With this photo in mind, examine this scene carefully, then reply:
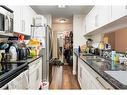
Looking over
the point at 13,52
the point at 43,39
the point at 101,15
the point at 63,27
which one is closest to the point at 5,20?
the point at 13,52

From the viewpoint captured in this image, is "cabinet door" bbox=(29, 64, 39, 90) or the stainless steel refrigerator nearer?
"cabinet door" bbox=(29, 64, 39, 90)

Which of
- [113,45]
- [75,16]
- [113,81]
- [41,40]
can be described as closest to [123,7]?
[113,81]

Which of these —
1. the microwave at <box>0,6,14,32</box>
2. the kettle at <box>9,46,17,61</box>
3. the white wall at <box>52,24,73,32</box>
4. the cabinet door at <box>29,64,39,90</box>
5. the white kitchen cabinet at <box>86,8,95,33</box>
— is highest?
the white wall at <box>52,24,73,32</box>

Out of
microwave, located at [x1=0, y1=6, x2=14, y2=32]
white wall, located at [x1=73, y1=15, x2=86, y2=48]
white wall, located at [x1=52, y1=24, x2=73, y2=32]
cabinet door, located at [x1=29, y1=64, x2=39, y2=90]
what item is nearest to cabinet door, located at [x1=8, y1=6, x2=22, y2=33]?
microwave, located at [x1=0, y1=6, x2=14, y2=32]

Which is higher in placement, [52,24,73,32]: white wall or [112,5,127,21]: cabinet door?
[52,24,73,32]: white wall

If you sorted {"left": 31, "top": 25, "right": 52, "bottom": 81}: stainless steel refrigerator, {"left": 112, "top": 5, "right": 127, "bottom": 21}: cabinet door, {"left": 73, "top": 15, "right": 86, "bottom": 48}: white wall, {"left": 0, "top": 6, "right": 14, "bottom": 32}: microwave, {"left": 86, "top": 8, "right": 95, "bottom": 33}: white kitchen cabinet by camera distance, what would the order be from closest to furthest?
{"left": 112, "top": 5, "right": 127, "bottom": 21}: cabinet door, {"left": 0, "top": 6, "right": 14, "bottom": 32}: microwave, {"left": 86, "top": 8, "right": 95, "bottom": 33}: white kitchen cabinet, {"left": 31, "top": 25, "right": 52, "bottom": 81}: stainless steel refrigerator, {"left": 73, "top": 15, "right": 86, "bottom": 48}: white wall

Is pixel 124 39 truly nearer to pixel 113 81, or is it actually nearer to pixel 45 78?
pixel 113 81

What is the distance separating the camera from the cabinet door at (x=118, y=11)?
203 centimetres

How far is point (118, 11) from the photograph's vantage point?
224cm

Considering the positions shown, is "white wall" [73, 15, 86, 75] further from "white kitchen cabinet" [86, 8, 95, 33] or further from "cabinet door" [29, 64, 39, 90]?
"cabinet door" [29, 64, 39, 90]

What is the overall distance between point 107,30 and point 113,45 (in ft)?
1.72

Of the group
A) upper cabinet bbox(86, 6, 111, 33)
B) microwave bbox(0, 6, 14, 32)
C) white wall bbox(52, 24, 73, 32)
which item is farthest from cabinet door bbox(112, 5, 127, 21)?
white wall bbox(52, 24, 73, 32)

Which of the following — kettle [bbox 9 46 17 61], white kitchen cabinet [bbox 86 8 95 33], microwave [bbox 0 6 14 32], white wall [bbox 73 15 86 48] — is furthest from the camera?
white wall [bbox 73 15 86 48]

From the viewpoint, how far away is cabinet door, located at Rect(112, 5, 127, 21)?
6.65ft
